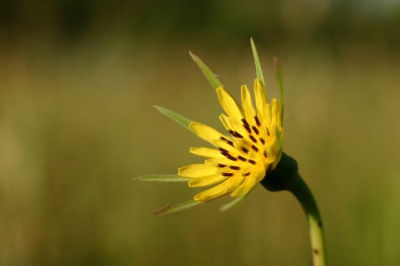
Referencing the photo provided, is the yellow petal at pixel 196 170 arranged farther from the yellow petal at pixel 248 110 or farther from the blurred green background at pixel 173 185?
the blurred green background at pixel 173 185

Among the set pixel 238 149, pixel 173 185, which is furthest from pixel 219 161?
pixel 173 185

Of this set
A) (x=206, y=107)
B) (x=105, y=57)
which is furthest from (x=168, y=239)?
(x=105, y=57)

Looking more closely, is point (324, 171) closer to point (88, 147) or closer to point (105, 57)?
point (88, 147)

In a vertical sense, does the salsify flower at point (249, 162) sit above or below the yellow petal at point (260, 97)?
below

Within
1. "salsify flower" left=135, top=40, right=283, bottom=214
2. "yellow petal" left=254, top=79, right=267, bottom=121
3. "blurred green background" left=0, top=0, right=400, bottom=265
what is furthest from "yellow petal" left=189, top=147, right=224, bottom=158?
"blurred green background" left=0, top=0, right=400, bottom=265

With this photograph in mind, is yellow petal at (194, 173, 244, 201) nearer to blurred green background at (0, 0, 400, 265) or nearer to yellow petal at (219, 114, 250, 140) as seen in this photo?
yellow petal at (219, 114, 250, 140)

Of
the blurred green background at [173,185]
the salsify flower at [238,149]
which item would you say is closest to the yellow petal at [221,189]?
the salsify flower at [238,149]

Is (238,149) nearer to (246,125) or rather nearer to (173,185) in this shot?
(246,125)
